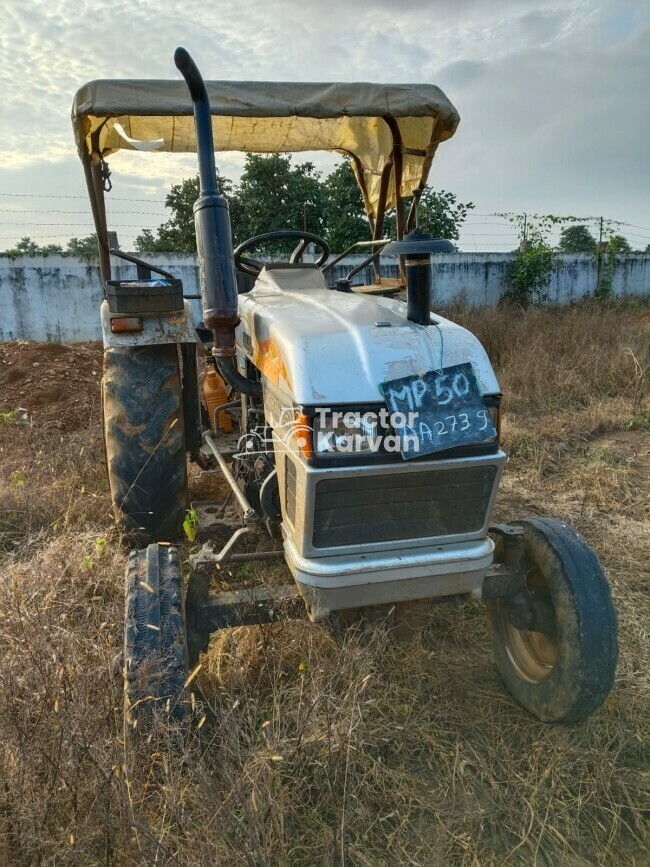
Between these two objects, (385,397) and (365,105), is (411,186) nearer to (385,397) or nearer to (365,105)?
(365,105)

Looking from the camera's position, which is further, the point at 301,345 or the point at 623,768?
the point at 623,768

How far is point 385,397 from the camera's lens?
1766 millimetres

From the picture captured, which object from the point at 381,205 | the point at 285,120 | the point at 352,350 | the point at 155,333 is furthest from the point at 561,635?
the point at 285,120

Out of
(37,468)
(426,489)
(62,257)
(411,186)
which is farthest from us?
(62,257)

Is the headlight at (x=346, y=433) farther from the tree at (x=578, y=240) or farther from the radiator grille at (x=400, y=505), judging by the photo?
the tree at (x=578, y=240)

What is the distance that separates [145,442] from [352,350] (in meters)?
1.24

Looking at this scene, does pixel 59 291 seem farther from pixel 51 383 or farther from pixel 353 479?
pixel 353 479

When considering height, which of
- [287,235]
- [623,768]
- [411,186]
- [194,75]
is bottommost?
[623,768]

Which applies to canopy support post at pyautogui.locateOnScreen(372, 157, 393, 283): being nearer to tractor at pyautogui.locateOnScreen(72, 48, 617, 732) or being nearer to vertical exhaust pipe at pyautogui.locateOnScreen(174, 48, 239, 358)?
tractor at pyautogui.locateOnScreen(72, 48, 617, 732)

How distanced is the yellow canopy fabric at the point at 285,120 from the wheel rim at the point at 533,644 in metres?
2.09

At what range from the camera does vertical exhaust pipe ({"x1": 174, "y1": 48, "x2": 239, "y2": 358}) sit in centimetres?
208

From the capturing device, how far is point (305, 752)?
6.18 ft

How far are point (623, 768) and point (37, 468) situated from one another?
351 cm

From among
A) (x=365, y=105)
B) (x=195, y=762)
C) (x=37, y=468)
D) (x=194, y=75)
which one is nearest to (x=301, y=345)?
(x=194, y=75)
